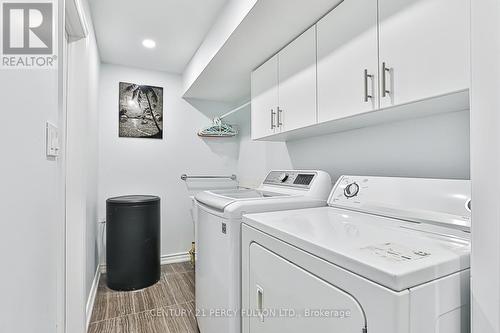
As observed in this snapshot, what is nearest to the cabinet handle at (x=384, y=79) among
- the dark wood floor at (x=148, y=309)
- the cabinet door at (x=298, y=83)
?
the cabinet door at (x=298, y=83)

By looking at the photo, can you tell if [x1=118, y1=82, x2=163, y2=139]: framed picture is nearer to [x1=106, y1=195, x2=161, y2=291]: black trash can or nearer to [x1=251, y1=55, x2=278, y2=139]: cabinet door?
[x1=106, y1=195, x2=161, y2=291]: black trash can

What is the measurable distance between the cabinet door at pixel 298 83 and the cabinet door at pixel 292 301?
966 millimetres

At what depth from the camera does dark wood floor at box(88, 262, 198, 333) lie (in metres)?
1.89

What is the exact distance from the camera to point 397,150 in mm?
1433

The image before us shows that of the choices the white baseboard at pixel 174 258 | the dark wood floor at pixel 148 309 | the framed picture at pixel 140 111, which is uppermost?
the framed picture at pixel 140 111

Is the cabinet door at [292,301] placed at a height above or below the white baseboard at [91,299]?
above

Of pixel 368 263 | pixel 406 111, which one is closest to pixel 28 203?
pixel 368 263

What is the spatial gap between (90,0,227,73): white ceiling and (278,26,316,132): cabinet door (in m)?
0.66

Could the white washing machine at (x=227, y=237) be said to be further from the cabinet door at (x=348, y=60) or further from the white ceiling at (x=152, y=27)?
the white ceiling at (x=152, y=27)

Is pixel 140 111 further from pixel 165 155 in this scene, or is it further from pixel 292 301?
pixel 292 301

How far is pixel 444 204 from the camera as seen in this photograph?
3.27ft

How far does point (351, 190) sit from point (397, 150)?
0.35 meters

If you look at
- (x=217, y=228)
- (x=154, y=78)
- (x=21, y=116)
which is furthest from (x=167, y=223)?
(x=21, y=116)

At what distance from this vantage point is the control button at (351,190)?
4.58 ft
